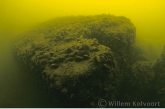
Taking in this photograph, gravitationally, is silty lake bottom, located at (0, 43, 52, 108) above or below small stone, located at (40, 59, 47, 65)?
below

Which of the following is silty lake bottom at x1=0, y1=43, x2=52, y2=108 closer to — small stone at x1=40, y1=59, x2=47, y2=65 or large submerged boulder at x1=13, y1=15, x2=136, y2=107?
large submerged boulder at x1=13, y1=15, x2=136, y2=107

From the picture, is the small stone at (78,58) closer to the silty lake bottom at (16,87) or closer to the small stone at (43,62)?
the small stone at (43,62)

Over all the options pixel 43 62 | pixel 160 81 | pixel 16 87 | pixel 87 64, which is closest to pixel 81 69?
pixel 87 64

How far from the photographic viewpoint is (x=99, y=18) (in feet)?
11.4

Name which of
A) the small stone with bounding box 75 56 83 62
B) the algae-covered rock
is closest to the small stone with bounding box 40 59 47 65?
the small stone with bounding box 75 56 83 62

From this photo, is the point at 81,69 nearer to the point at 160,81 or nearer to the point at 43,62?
the point at 43,62

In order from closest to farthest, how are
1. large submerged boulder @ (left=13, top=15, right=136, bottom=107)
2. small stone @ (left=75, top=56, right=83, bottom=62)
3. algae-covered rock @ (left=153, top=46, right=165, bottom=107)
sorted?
large submerged boulder @ (left=13, top=15, right=136, bottom=107) < small stone @ (left=75, top=56, right=83, bottom=62) < algae-covered rock @ (left=153, top=46, right=165, bottom=107)

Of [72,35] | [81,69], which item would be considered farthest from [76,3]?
[81,69]

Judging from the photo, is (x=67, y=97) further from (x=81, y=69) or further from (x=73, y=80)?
(x=81, y=69)

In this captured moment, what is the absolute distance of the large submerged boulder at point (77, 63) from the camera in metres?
1.97

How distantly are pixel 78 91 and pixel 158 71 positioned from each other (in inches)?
58.5

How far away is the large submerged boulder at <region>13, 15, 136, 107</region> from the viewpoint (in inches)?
77.5

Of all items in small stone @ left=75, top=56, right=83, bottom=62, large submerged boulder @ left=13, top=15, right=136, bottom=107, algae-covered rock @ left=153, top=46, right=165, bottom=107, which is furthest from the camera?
algae-covered rock @ left=153, top=46, right=165, bottom=107

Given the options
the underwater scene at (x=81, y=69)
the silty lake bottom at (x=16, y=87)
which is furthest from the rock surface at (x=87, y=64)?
the silty lake bottom at (x=16, y=87)
